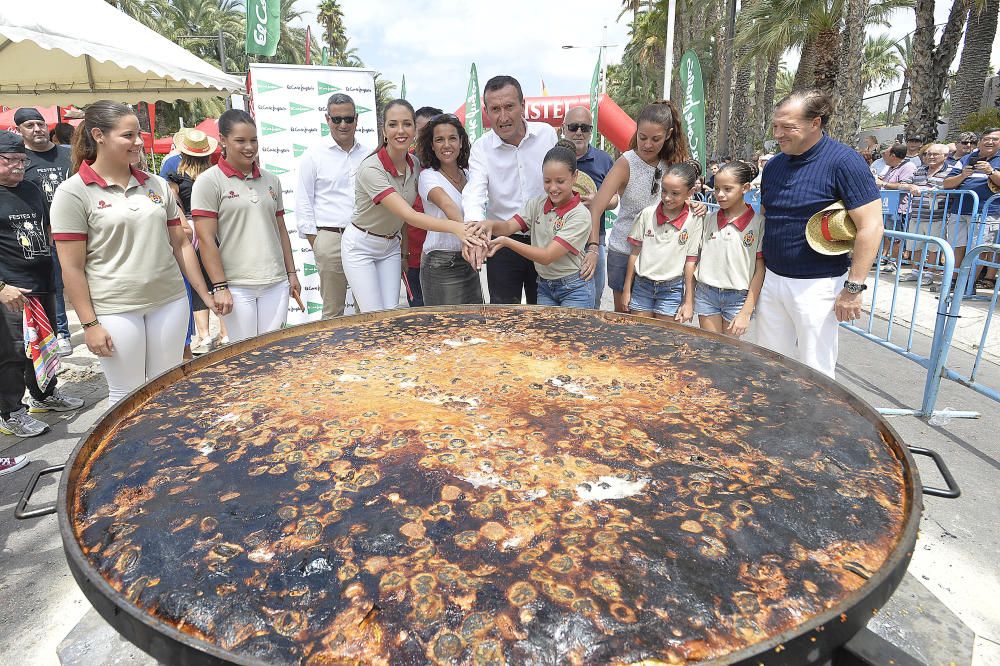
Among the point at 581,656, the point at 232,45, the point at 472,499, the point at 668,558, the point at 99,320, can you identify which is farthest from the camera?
the point at 232,45

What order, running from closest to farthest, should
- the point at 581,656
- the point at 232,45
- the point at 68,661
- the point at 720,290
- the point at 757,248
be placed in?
1. the point at 581,656
2. the point at 68,661
3. the point at 757,248
4. the point at 720,290
5. the point at 232,45

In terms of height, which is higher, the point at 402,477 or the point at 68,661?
the point at 402,477

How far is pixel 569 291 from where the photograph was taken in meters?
3.39

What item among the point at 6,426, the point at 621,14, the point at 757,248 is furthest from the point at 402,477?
the point at 621,14

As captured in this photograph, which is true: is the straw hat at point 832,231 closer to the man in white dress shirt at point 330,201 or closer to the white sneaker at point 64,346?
the man in white dress shirt at point 330,201

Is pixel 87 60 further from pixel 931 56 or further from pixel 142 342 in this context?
pixel 931 56

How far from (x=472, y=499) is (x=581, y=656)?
443 millimetres

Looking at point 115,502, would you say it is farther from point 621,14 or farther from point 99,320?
point 621,14

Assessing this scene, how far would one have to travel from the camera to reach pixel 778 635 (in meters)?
0.86

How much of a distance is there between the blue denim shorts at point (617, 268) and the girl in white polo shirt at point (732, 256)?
1.93 ft

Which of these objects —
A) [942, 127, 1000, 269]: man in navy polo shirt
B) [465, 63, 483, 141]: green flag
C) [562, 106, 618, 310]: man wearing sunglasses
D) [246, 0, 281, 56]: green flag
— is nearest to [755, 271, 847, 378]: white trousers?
[562, 106, 618, 310]: man wearing sunglasses

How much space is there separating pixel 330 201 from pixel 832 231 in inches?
133

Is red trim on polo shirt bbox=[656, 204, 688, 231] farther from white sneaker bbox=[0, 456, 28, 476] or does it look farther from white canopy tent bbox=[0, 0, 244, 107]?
white canopy tent bbox=[0, 0, 244, 107]

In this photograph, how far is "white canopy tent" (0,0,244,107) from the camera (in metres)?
4.30
